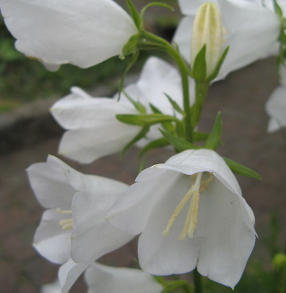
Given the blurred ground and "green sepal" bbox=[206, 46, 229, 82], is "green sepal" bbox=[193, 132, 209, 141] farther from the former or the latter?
the blurred ground

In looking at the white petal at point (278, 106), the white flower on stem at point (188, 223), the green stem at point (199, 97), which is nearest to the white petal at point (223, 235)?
the white flower on stem at point (188, 223)

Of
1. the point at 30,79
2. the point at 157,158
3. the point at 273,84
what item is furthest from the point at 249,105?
the point at 30,79

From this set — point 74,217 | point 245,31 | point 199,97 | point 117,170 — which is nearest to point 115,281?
point 74,217

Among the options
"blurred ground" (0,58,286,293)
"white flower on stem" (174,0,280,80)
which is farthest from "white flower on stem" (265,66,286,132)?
"blurred ground" (0,58,286,293)

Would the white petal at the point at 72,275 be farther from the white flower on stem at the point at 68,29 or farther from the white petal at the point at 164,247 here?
the white flower on stem at the point at 68,29

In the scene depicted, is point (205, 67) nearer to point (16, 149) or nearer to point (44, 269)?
point (44, 269)

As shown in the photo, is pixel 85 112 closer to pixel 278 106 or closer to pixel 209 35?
pixel 209 35
